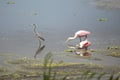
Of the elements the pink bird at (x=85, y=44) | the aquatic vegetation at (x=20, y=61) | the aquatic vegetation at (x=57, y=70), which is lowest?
the aquatic vegetation at (x=57, y=70)

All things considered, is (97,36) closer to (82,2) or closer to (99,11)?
(99,11)

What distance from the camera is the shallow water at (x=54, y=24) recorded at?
477cm

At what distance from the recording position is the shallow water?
4768mm

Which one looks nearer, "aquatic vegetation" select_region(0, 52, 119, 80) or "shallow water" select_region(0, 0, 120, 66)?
"aquatic vegetation" select_region(0, 52, 119, 80)

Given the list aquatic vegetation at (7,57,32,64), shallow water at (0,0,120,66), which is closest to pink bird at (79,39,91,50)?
shallow water at (0,0,120,66)

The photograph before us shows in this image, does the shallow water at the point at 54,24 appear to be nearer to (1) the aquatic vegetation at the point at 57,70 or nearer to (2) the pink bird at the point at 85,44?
(2) the pink bird at the point at 85,44

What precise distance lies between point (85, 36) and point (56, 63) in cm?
127

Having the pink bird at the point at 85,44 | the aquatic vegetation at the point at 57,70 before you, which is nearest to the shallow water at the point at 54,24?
the pink bird at the point at 85,44

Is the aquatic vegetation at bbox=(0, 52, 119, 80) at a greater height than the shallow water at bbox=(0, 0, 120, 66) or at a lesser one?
lesser

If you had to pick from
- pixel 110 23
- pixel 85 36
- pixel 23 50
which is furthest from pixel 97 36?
pixel 23 50

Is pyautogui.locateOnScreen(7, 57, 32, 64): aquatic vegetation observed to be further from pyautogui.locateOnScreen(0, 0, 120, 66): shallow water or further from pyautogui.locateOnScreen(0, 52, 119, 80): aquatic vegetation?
pyautogui.locateOnScreen(0, 0, 120, 66): shallow water

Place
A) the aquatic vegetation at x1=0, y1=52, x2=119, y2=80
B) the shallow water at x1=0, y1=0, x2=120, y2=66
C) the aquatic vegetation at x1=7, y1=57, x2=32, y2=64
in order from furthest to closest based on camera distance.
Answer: the shallow water at x1=0, y1=0, x2=120, y2=66
the aquatic vegetation at x1=7, y1=57, x2=32, y2=64
the aquatic vegetation at x1=0, y1=52, x2=119, y2=80

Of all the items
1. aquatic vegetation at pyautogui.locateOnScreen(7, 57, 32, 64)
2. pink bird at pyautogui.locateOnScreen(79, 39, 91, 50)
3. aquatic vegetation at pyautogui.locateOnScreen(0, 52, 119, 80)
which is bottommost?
aquatic vegetation at pyautogui.locateOnScreen(0, 52, 119, 80)

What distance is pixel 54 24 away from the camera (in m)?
6.09
